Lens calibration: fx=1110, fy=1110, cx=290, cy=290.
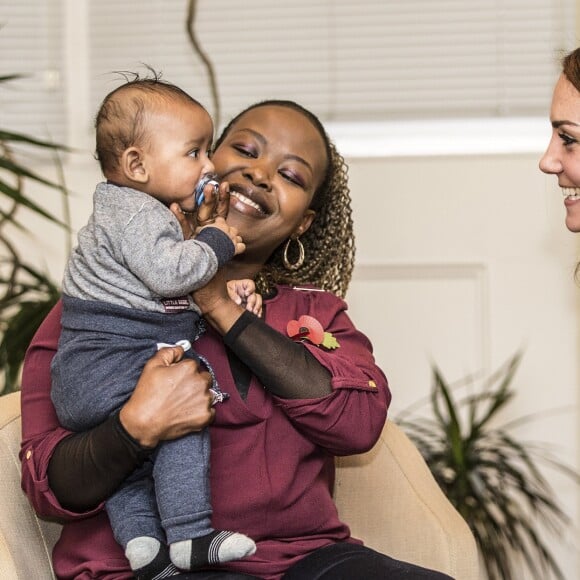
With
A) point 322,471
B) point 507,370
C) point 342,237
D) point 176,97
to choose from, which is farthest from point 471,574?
point 507,370

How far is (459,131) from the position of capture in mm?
3244

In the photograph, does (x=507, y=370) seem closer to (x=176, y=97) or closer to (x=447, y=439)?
(x=447, y=439)

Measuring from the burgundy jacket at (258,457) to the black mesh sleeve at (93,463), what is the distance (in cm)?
3

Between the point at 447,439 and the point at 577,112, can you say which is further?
the point at 447,439

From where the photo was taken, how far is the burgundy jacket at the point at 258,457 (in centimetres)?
178

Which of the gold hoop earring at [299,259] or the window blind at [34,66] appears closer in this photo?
the gold hoop earring at [299,259]

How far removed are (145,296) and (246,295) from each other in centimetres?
26

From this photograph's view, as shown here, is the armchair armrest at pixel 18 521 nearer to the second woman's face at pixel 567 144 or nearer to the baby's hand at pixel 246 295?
the baby's hand at pixel 246 295

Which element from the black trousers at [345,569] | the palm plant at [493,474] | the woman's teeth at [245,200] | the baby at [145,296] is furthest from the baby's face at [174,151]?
the palm plant at [493,474]

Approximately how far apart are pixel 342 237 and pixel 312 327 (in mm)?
370

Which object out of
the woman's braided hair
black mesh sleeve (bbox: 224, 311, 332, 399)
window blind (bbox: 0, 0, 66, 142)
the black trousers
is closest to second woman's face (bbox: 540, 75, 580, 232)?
the woman's braided hair

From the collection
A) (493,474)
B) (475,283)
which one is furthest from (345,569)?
(475,283)

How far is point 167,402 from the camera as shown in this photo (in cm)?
167

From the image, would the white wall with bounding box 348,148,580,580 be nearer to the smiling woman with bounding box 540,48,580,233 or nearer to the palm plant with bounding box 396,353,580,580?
the palm plant with bounding box 396,353,580,580
